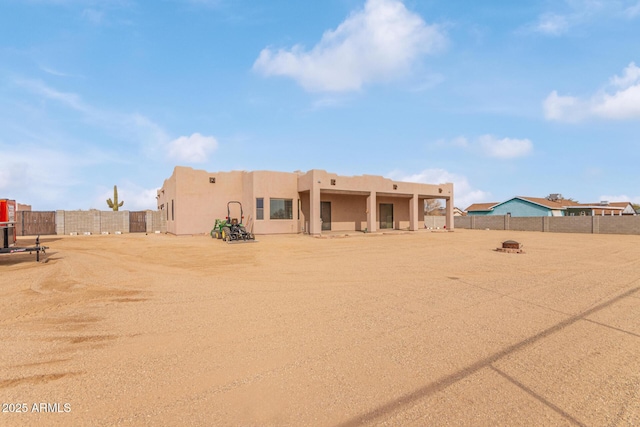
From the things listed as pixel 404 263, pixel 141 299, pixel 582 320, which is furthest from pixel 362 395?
pixel 404 263

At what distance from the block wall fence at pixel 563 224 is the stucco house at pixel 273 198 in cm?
1684

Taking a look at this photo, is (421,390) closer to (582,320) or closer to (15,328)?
(582,320)

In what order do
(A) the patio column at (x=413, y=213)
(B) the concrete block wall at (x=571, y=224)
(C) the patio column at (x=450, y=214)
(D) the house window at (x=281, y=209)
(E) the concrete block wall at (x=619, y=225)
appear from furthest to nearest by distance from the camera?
(C) the patio column at (x=450, y=214) → (B) the concrete block wall at (x=571, y=224) → (A) the patio column at (x=413, y=213) → (E) the concrete block wall at (x=619, y=225) → (D) the house window at (x=281, y=209)

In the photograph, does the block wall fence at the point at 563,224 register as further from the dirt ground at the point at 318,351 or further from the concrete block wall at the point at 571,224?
the dirt ground at the point at 318,351

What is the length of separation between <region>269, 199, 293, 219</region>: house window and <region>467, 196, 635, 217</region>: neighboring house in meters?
36.7

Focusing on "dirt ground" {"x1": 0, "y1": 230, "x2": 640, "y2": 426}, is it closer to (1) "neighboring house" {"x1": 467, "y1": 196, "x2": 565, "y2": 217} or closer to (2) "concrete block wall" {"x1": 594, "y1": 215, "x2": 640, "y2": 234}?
(2) "concrete block wall" {"x1": 594, "y1": 215, "x2": 640, "y2": 234}

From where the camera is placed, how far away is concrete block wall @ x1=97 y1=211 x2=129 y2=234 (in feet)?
89.5

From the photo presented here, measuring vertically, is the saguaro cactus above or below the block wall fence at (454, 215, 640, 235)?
above

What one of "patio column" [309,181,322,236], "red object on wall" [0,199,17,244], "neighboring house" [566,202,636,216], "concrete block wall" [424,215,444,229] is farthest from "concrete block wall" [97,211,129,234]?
"neighboring house" [566,202,636,216]

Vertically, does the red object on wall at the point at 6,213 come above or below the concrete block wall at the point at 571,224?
above

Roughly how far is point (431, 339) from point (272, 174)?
726 inches

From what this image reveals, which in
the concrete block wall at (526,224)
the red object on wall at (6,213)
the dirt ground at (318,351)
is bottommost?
the dirt ground at (318,351)

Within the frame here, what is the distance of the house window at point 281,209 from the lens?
2161 cm

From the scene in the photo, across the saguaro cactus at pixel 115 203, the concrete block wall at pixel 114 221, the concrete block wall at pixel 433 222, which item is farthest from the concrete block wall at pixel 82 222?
the concrete block wall at pixel 433 222
